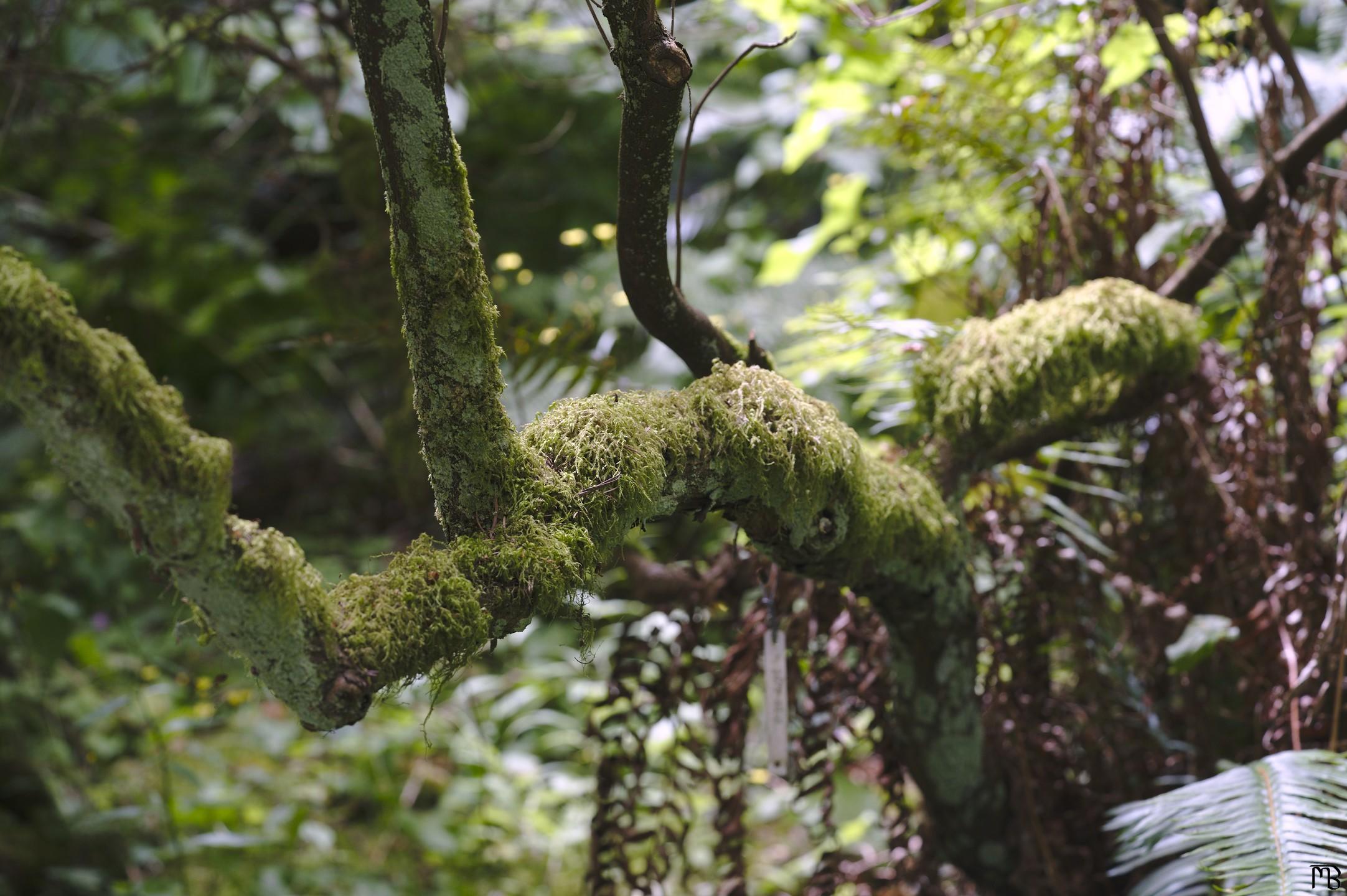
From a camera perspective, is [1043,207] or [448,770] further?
[448,770]

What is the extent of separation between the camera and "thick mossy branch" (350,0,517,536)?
2.20 feet

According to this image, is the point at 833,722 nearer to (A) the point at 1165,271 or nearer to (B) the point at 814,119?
(A) the point at 1165,271

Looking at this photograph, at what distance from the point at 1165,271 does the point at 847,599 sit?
2.46ft

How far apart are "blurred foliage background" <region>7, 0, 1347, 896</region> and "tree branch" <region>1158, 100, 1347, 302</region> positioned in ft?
0.14

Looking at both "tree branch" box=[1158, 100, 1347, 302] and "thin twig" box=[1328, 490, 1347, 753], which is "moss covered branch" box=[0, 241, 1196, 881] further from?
"thin twig" box=[1328, 490, 1347, 753]

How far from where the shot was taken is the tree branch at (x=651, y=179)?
736mm

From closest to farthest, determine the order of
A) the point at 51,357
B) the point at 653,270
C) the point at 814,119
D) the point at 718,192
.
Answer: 1. the point at 51,357
2. the point at 653,270
3. the point at 814,119
4. the point at 718,192

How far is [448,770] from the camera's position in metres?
3.00

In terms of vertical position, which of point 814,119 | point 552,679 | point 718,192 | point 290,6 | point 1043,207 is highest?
point 718,192

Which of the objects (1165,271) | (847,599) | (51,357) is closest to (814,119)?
(1165,271)

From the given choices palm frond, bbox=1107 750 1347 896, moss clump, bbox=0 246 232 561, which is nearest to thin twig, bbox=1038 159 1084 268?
palm frond, bbox=1107 750 1347 896

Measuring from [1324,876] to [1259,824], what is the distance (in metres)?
0.06

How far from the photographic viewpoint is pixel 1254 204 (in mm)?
1319

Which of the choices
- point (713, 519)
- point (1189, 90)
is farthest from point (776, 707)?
point (713, 519)
